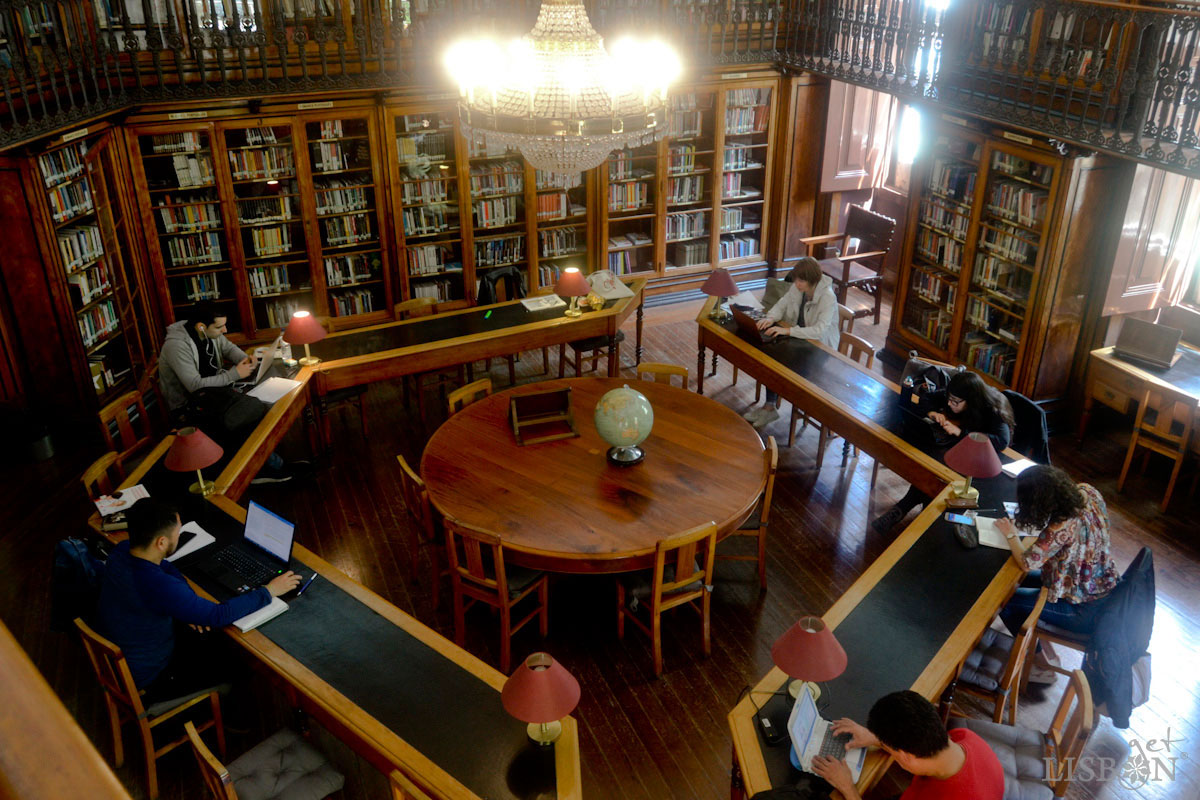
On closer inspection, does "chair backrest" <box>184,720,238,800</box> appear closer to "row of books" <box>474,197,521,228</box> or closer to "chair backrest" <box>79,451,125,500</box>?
"chair backrest" <box>79,451,125,500</box>

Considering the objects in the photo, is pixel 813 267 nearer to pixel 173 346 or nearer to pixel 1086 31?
pixel 1086 31

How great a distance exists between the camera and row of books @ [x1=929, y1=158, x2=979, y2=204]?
7.54 metres

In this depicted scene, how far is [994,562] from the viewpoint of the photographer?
4.60 meters

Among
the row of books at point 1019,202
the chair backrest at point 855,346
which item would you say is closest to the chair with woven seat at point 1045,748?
the chair backrest at point 855,346

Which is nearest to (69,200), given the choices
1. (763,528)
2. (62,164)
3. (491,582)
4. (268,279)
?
(62,164)

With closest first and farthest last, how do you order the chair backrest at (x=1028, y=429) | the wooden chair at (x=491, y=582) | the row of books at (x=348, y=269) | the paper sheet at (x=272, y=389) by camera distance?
the wooden chair at (x=491, y=582), the chair backrest at (x=1028, y=429), the paper sheet at (x=272, y=389), the row of books at (x=348, y=269)

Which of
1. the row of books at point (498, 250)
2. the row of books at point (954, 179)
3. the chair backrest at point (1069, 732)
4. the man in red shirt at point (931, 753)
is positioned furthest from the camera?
the row of books at point (498, 250)

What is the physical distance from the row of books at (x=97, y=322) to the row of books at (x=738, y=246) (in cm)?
608

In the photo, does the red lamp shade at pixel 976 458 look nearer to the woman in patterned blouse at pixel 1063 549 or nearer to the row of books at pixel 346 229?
the woman in patterned blouse at pixel 1063 549

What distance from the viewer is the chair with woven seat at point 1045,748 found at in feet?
11.2

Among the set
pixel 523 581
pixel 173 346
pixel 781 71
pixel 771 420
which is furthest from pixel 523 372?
pixel 781 71

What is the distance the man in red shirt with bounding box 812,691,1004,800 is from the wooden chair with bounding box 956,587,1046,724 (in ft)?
3.20

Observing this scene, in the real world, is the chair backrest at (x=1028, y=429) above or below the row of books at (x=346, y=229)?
below

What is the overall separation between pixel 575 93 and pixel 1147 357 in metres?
4.80
